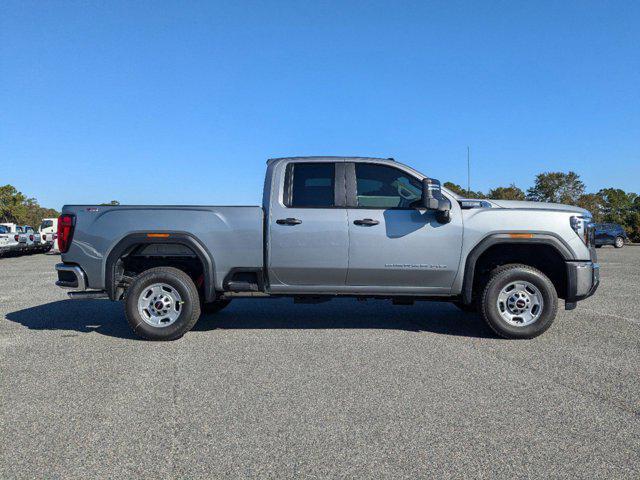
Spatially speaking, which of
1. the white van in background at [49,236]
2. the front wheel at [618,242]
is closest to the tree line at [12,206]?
the white van in background at [49,236]

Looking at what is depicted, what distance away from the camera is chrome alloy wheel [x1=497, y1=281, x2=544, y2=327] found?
6.26 meters

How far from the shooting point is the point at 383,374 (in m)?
4.79

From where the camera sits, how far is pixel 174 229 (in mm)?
6211

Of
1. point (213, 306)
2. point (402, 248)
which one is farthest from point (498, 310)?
point (213, 306)

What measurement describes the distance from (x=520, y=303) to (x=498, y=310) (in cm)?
28

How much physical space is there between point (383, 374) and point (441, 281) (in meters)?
1.87

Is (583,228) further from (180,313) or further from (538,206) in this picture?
(180,313)

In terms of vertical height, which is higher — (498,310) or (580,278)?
(580,278)

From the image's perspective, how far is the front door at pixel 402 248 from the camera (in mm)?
6191

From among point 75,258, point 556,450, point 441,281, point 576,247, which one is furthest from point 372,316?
point 556,450

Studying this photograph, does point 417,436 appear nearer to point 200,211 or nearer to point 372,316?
point 200,211

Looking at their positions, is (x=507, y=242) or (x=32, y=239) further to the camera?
(x=32, y=239)

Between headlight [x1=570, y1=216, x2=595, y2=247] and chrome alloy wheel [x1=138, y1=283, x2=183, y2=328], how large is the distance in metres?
4.72

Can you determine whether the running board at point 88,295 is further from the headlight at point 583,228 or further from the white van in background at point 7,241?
→ the white van in background at point 7,241
